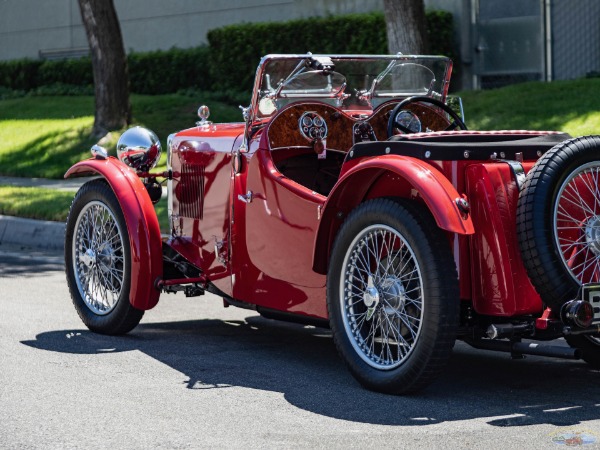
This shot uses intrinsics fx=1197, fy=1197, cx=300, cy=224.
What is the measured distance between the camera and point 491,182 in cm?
515

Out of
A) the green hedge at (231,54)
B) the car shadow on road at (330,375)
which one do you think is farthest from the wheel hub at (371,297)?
the green hedge at (231,54)

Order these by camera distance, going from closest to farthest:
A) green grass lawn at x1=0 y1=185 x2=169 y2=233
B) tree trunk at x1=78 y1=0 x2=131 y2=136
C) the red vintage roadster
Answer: the red vintage roadster, green grass lawn at x1=0 y1=185 x2=169 y2=233, tree trunk at x1=78 y1=0 x2=131 y2=136

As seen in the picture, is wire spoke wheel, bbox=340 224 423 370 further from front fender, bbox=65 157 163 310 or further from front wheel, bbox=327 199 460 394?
front fender, bbox=65 157 163 310

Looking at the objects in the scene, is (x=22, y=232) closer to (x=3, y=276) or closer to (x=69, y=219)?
(x=3, y=276)

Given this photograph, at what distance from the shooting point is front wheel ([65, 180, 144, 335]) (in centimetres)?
698

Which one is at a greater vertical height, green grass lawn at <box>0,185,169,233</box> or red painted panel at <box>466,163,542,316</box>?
red painted panel at <box>466,163,542,316</box>

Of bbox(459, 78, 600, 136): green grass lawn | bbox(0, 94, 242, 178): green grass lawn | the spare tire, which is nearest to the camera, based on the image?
the spare tire

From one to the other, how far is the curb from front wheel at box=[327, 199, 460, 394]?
6.37m

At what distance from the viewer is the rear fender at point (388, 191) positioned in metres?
5.01

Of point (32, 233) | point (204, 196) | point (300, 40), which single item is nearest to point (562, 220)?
point (204, 196)

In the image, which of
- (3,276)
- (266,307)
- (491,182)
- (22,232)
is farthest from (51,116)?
(491,182)

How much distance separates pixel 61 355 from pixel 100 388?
2.91ft

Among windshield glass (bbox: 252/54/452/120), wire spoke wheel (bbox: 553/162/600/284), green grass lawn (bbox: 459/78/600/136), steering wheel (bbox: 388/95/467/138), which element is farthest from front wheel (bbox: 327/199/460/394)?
green grass lawn (bbox: 459/78/600/136)

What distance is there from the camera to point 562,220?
5195mm
